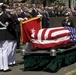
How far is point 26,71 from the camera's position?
9688mm

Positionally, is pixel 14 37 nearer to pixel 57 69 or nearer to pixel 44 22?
pixel 57 69

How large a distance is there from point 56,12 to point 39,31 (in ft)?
47.9

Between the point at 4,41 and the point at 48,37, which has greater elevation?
A: the point at 48,37

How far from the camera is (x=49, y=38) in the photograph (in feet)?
31.0

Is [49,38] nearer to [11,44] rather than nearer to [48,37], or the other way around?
[48,37]

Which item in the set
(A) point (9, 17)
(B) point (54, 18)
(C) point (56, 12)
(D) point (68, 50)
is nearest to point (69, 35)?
(D) point (68, 50)

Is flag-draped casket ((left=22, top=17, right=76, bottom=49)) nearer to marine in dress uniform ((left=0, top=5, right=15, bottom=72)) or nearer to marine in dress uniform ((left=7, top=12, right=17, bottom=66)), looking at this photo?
marine in dress uniform ((left=7, top=12, right=17, bottom=66))

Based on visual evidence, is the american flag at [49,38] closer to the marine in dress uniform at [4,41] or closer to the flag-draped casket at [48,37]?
the flag-draped casket at [48,37]

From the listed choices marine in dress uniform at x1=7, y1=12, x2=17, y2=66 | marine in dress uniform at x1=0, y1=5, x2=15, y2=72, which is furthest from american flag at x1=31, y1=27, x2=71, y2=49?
marine in dress uniform at x1=0, y1=5, x2=15, y2=72

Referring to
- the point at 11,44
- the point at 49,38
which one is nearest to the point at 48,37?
the point at 49,38

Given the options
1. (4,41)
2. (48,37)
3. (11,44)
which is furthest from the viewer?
(11,44)

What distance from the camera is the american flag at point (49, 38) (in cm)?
945

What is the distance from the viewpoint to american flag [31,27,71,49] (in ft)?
31.0

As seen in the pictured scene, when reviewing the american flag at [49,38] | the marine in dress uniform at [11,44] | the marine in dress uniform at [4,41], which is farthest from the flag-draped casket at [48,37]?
the marine in dress uniform at [4,41]
